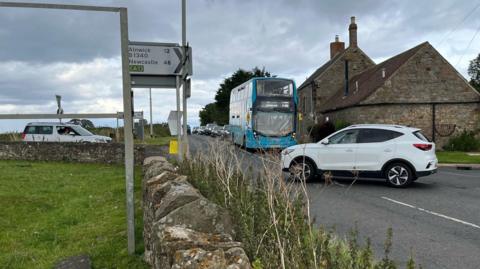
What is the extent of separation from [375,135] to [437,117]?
18808 mm

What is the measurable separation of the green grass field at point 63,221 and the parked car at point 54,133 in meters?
10.4

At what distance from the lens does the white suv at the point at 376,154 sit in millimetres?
11602

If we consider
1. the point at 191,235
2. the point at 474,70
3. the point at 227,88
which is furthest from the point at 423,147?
the point at 474,70

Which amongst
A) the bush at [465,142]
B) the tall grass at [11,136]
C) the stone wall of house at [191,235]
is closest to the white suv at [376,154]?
the stone wall of house at [191,235]

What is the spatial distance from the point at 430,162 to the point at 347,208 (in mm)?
4199

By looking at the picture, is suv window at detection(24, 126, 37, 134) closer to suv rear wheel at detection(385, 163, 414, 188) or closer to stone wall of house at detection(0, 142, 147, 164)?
stone wall of house at detection(0, 142, 147, 164)

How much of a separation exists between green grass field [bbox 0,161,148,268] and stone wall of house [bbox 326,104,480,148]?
20.5 meters

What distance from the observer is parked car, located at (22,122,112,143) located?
2320cm

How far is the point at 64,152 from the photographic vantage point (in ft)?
61.3

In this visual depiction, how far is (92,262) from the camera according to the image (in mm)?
5203

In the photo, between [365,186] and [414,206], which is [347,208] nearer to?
[414,206]

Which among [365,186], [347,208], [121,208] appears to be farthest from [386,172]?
[121,208]

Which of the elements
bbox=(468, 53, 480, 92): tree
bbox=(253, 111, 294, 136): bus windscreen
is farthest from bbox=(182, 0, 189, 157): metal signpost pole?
bbox=(468, 53, 480, 92): tree

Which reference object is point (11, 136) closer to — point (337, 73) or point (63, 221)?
point (63, 221)
